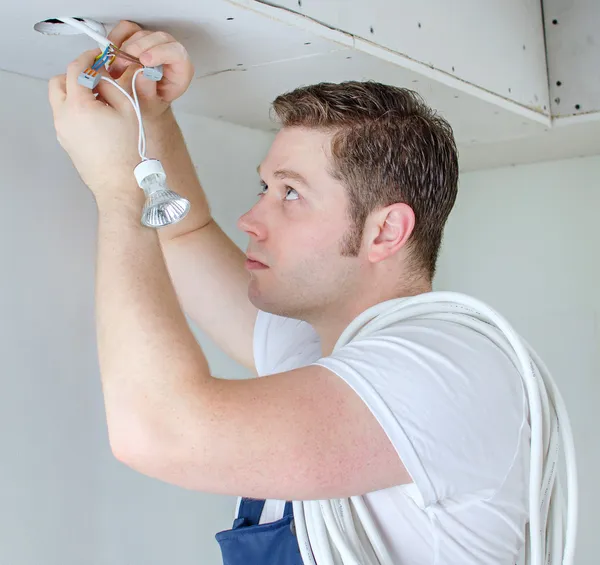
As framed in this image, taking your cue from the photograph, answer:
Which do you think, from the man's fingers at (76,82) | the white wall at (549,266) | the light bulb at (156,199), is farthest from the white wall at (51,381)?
the white wall at (549,266)

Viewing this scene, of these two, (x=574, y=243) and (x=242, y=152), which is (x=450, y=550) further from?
(x=574, y=243)

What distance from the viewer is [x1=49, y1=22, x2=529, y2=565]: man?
0.92 meters

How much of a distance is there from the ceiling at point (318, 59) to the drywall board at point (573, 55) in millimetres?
30

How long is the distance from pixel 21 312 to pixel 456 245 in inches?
56.1

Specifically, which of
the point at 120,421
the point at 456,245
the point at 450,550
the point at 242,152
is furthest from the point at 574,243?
the point at 120,421

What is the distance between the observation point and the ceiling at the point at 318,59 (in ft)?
3.42

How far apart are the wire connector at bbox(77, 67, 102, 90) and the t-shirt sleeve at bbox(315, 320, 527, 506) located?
46 cm

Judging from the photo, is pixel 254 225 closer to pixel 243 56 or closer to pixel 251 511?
pixel 243 56

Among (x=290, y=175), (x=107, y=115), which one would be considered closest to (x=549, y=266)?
(x=290, y=175)

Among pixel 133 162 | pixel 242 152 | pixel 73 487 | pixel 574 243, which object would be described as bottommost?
pixel 73 487

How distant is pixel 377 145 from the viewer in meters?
1.28

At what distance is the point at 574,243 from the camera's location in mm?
2193

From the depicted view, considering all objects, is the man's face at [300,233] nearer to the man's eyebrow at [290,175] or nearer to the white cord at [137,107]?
the man's eyebrow at [290,175]

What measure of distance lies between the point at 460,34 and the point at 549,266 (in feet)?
3.15
